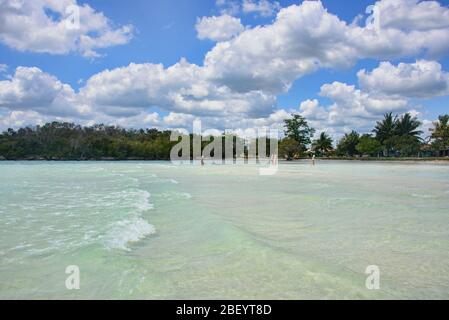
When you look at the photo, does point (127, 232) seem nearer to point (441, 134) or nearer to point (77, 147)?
point (441, 134)

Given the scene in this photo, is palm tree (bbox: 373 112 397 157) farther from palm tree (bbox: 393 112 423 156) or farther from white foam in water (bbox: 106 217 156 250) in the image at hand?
white foam in water (bbox: 106 217 156 250)

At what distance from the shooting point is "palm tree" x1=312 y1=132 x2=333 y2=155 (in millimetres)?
95188

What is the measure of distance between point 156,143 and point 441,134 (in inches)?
A: 2918

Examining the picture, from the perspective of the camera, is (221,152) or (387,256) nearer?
(387,256)

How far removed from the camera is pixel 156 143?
109562 mm

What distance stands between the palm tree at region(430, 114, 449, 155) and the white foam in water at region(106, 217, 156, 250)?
72.5m

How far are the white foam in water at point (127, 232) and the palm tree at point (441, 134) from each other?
72.5m

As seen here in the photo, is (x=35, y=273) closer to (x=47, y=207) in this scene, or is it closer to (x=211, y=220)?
(x=211, y=220)

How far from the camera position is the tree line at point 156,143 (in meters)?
76.4

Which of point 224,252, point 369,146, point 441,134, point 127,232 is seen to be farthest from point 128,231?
point 369,146

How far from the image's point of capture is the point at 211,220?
299 inches

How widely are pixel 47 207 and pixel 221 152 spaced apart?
303 ft

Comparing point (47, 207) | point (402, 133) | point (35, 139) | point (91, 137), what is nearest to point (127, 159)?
point (91, 137)
